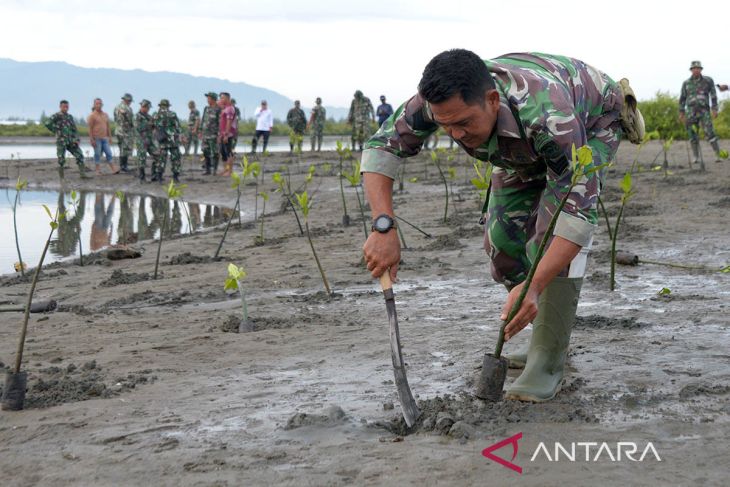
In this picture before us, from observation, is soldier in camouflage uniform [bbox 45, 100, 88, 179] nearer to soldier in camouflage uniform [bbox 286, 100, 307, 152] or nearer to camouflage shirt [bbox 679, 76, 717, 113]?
soldier in camouflage uniform [bbox 286, 100, 307, 152]

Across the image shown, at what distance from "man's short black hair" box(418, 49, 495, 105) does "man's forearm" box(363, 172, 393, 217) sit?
22.0 inches

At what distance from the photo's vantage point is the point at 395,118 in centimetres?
357

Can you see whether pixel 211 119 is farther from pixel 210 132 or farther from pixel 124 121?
pixel 124 121

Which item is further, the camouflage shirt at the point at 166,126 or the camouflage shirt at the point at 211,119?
the camouflage shirt at the point at 211,119

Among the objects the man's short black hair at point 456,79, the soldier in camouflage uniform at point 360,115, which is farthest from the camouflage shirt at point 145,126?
the man's short black hair at point 456,79

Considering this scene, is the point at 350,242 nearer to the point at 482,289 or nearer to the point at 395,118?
the point at 482,289

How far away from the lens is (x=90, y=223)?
14.1m

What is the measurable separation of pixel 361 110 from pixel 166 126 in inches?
372

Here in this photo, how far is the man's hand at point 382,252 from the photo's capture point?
11.0 ft

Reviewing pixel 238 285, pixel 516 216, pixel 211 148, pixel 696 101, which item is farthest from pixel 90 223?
pixel 516 216

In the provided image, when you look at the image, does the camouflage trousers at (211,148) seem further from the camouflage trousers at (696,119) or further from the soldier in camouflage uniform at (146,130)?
the camouflage trousers at (696,119)

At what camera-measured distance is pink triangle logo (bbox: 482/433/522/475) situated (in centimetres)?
291

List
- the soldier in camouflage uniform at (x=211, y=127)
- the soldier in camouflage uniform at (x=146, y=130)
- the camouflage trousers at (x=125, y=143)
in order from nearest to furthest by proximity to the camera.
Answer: the soldier in camouflage uniform at (x=146, y=130), the soldier in camouflage uniform at (x=211, y=127), the camouflage trousers at (x=125, y=143)

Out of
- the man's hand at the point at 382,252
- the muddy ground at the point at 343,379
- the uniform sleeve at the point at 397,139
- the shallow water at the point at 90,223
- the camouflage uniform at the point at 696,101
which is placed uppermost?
the camouflage uniform at the point at 696,101
